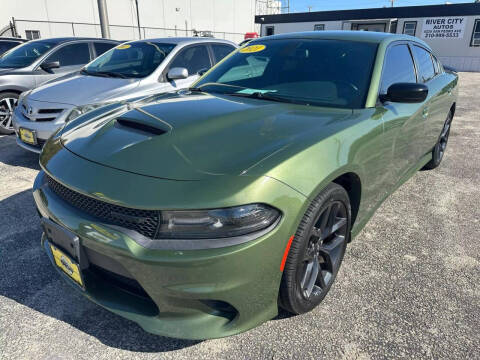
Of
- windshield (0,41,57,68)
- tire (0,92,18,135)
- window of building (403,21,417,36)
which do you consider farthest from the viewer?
window of building (403,21,417,36)

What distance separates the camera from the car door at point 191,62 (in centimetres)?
521

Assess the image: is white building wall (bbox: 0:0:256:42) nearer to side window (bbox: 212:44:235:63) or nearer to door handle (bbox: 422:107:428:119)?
side window (bbox: 212:44:235:63)

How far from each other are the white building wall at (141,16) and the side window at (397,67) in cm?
2312

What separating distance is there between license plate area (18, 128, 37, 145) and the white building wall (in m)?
20.2

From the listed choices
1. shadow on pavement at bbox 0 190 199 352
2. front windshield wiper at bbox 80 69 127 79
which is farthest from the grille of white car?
shadow on pavement at bbox 0 190 199 352

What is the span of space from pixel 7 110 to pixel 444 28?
24.7 meters

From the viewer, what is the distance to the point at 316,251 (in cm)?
208

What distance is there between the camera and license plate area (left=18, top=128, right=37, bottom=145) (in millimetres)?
4277

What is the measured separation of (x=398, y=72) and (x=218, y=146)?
1958mm

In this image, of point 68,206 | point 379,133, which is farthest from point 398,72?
point 68,206

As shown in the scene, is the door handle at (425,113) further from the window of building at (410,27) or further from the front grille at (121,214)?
the window of building at (410,27)

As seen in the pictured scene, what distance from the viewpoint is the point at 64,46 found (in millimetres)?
6512

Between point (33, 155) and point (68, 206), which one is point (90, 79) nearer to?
point (33, 155)

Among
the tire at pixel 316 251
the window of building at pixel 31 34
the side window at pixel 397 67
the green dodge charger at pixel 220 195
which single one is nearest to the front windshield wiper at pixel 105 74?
the green dodge charger at pixel 220 195
